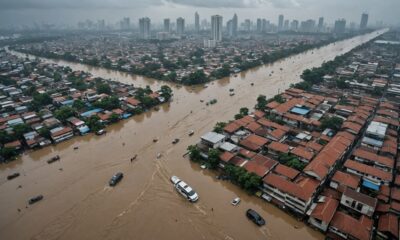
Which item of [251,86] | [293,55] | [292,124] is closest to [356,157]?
[292,124]

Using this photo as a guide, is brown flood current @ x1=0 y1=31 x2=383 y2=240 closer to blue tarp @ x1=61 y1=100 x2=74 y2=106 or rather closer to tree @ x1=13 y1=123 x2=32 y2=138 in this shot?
tree @ x1=13 y1=123 x2=32 y2=138

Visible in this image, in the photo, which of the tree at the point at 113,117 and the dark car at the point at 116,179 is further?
the tree at the point at 113,117

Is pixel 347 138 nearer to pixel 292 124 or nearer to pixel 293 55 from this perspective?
pixel 292 124

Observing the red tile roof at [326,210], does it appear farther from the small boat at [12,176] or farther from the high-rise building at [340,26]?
the high-rise building at [340,26]

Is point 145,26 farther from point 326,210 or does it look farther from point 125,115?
point 326,210

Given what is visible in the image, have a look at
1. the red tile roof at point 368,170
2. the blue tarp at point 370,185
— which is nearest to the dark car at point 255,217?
the blue tarp at point 370,185

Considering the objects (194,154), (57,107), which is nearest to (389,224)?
(194,154)

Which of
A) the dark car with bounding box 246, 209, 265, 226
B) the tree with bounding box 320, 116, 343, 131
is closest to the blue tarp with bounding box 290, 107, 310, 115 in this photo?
the tree with bounding box 320, 116, 343, 131
